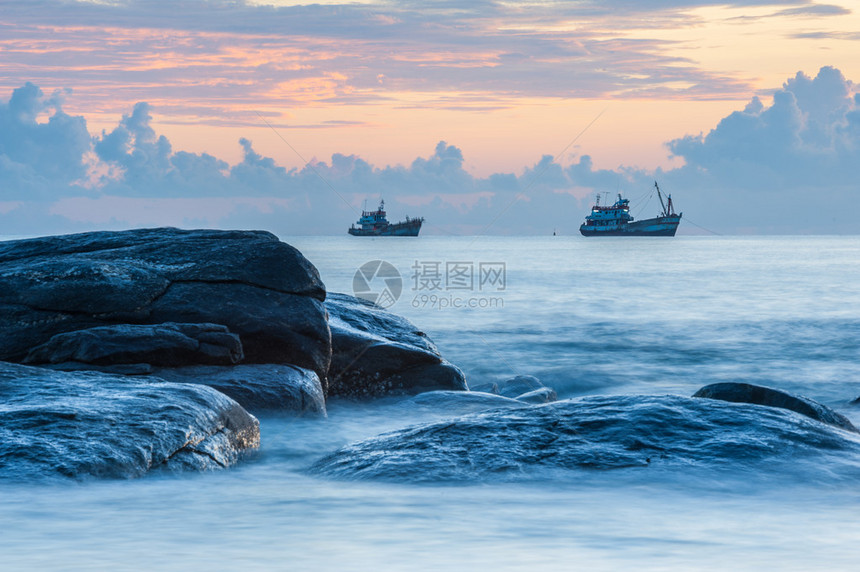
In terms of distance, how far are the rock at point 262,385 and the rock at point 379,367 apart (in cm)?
157

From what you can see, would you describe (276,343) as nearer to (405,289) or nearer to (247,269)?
(247,269)

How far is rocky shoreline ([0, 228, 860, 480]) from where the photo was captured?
6.36 m

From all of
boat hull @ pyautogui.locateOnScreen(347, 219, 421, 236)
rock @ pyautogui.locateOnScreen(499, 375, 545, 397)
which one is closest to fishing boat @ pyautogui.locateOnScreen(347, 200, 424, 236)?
boat hull @ pyautogui.locateOnScreen(347, 219, 421, 236)

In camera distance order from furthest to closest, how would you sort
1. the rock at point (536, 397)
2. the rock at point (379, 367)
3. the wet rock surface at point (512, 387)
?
the wet rock surface at point (512, 387) < the rock at point (536, 397) < the rock at point (379, 367)

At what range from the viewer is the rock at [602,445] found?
633 cm

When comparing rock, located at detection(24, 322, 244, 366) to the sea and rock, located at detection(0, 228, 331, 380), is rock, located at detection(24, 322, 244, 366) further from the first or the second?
the sea

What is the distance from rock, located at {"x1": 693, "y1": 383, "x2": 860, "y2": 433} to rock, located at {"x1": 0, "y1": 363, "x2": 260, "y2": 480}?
477 cm

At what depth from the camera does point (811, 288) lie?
43.4m

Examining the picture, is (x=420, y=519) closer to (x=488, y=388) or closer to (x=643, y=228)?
(x=488, y=388)

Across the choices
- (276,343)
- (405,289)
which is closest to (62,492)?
(276,343)

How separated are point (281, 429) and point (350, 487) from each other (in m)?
2.09

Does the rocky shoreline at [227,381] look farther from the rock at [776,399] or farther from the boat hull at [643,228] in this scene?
the boat hull at [643,228]

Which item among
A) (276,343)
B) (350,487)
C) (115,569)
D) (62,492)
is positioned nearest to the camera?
(115,569)

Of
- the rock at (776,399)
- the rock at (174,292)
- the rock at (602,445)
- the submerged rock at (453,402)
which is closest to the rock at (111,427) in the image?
the rock at (602,445)
